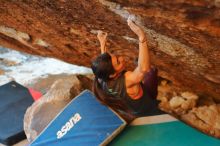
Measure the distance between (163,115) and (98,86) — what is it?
858 millimetres

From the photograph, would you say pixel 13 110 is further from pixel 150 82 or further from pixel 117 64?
pixel 117 64

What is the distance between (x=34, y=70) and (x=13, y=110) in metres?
1.11

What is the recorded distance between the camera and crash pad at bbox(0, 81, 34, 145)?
160 inches

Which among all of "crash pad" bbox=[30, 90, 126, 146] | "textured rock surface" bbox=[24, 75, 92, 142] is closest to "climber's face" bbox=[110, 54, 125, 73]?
"crash pad" bbox=[30, 90, 126, 146]

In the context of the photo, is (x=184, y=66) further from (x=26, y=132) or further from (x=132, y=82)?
(x=26, y=132)

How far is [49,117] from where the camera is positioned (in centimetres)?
382

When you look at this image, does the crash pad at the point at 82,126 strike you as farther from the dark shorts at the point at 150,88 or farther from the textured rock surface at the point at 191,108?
the textured rock surface at the point at 191,108

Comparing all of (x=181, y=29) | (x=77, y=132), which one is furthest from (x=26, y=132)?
(x=181, y=29)

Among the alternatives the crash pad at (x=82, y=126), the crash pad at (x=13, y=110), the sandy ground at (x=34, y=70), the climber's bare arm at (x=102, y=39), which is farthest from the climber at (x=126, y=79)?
the sandy ground at (x=34, y=70)

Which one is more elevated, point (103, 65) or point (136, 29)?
point (136, 29)

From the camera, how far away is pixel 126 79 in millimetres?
2680

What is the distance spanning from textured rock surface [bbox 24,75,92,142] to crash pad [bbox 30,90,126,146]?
231 millimetres

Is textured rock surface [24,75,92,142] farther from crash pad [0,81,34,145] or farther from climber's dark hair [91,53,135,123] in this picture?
climber's dark hair [91,53,135,123]

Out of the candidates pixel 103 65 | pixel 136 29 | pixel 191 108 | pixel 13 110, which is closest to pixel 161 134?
pixel 191 108
